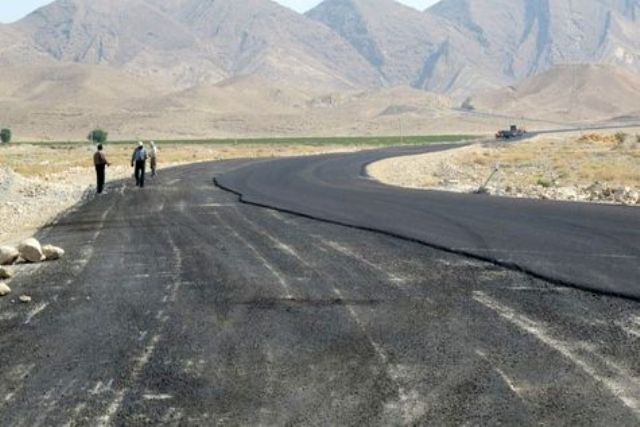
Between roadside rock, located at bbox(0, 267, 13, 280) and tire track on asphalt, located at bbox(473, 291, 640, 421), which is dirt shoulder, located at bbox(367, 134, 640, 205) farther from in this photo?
roadside rock, located at bbox(0, 267, 13, 280)

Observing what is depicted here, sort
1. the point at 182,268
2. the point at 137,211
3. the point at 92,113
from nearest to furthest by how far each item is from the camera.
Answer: the point at 182,268, the point at 137,211, the point at 92,113

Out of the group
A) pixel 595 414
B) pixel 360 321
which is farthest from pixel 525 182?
pixel 595 414

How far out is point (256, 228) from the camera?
56.2ft

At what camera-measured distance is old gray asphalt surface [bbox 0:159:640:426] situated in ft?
20.2

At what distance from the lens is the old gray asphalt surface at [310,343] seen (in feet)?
20.2

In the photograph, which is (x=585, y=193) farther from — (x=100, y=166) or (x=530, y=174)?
(x=100, y=166)

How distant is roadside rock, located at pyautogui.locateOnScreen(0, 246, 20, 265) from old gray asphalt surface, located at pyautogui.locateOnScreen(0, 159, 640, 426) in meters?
0.50

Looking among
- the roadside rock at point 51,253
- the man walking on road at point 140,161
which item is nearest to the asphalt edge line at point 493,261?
the roadside rock at point 51,253

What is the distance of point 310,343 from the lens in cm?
789

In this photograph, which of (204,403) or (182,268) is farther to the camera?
(182,268)

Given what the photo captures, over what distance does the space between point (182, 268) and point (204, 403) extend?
6.10 m

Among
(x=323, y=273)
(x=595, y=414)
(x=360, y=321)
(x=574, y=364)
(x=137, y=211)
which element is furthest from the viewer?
(x=137, y=211)

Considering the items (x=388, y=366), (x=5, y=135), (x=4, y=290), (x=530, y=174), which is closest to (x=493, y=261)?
(x=388, y=366)

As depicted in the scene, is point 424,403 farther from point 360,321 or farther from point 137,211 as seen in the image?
point 137,211
